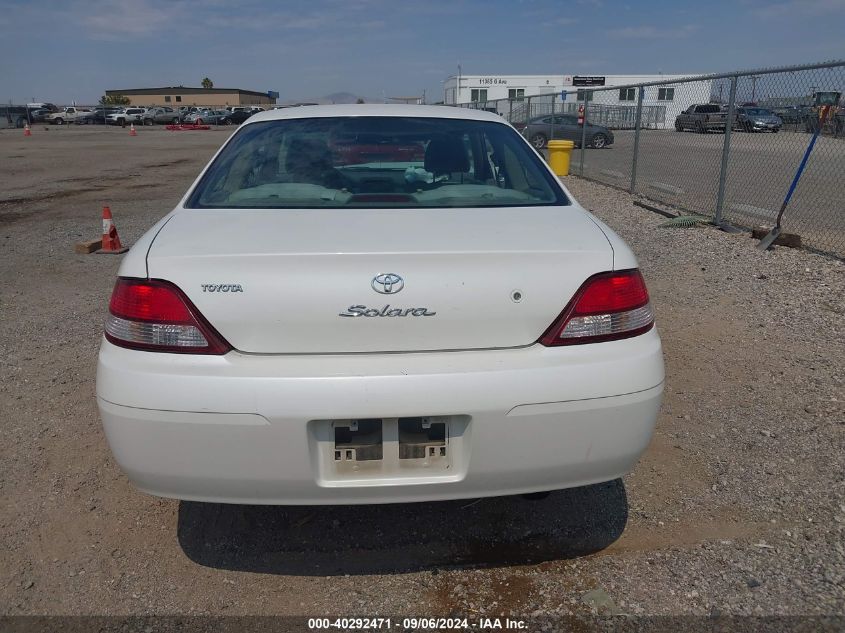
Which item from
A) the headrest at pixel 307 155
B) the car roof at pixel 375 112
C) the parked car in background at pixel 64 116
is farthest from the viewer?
the parked car in background at pixel 64 116

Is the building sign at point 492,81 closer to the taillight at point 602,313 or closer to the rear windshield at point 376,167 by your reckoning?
the rear windshield at point 376,167

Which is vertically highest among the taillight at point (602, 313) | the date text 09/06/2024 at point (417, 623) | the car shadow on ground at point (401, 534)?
the taillight at point (602, 313)

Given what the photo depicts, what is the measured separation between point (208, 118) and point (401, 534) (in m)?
59.3

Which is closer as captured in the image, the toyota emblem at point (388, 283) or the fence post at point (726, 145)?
the toyota emblem at point (388, 283)

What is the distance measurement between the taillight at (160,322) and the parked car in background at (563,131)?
54.4 feet

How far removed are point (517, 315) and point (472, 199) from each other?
85 cm

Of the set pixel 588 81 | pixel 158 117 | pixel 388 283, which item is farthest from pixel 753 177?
pixel 158 117

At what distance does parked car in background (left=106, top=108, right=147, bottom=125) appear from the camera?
57.3 meters

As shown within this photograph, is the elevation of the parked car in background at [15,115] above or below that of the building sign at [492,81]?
below

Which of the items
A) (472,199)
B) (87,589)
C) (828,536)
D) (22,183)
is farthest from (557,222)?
(22,183)

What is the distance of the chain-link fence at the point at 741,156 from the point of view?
23.7ft

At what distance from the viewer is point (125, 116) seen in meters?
57.8

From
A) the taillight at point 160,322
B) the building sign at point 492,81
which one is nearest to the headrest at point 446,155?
the taillight at point 160,322

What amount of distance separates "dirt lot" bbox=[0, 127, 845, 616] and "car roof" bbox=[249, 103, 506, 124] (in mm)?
1828
